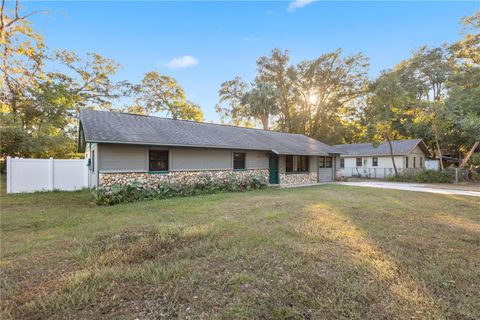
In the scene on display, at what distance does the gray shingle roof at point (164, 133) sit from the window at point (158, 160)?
67 cm

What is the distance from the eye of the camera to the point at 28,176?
11.0 metres

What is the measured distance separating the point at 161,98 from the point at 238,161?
18.9 meters

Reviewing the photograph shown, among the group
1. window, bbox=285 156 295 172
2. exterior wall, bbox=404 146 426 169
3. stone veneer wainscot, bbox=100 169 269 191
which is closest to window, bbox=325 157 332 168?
window, bbox=285 156 295 172

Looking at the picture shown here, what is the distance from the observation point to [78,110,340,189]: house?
966 cm

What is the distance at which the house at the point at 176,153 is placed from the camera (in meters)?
9.66

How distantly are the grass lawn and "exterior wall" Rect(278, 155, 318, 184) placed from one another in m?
8.64

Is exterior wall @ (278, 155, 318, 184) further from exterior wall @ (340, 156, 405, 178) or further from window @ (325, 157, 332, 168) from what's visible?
exterior wall @ (340, 156, 405, 178)

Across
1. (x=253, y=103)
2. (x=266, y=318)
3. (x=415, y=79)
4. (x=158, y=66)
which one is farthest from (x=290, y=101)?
(x=266, y=318)

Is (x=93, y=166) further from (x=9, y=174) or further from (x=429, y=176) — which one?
(x=429, y=176)

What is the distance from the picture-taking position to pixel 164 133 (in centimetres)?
1177

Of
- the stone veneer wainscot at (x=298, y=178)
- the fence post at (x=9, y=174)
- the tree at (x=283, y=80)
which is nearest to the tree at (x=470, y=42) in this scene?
the tree at (x=283, y=80)

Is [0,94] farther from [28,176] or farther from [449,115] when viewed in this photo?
[449,115]

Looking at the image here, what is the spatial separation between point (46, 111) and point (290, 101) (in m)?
26.5

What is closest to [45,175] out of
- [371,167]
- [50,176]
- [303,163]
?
[50,176]
